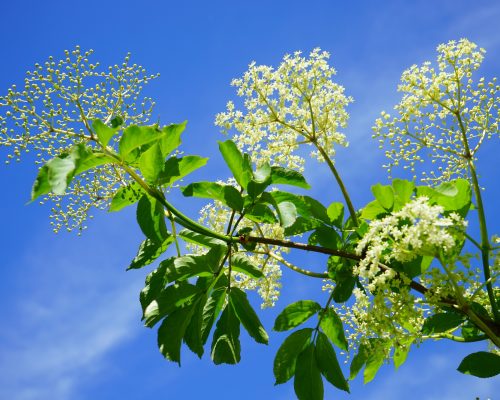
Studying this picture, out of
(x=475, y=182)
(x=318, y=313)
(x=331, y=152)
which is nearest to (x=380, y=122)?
(x=331, y=152)

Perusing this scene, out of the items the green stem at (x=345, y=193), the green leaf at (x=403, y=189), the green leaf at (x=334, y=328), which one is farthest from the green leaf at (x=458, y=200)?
the green leaf at (x=334, y=328)

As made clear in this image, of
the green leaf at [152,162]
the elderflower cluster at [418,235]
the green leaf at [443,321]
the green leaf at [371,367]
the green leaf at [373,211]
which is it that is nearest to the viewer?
the elderflower cluster at [418,235]

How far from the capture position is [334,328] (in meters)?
2.62

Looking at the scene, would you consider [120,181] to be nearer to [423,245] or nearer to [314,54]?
[314,54]

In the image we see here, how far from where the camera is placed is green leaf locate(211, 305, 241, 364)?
2527mm

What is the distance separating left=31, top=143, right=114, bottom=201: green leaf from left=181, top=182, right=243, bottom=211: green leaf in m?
0.48

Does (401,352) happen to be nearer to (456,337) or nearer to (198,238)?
(456,337)

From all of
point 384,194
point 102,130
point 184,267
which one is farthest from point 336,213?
point 102,130

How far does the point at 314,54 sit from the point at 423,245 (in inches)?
58.6

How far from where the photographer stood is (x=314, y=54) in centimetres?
311

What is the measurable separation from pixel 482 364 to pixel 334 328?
0.64 meters

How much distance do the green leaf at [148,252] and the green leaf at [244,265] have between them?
0.30m

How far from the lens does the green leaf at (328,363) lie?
8.32 ft

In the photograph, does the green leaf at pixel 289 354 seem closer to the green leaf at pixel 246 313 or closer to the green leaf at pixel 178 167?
the green leaf at pixel 246 313
